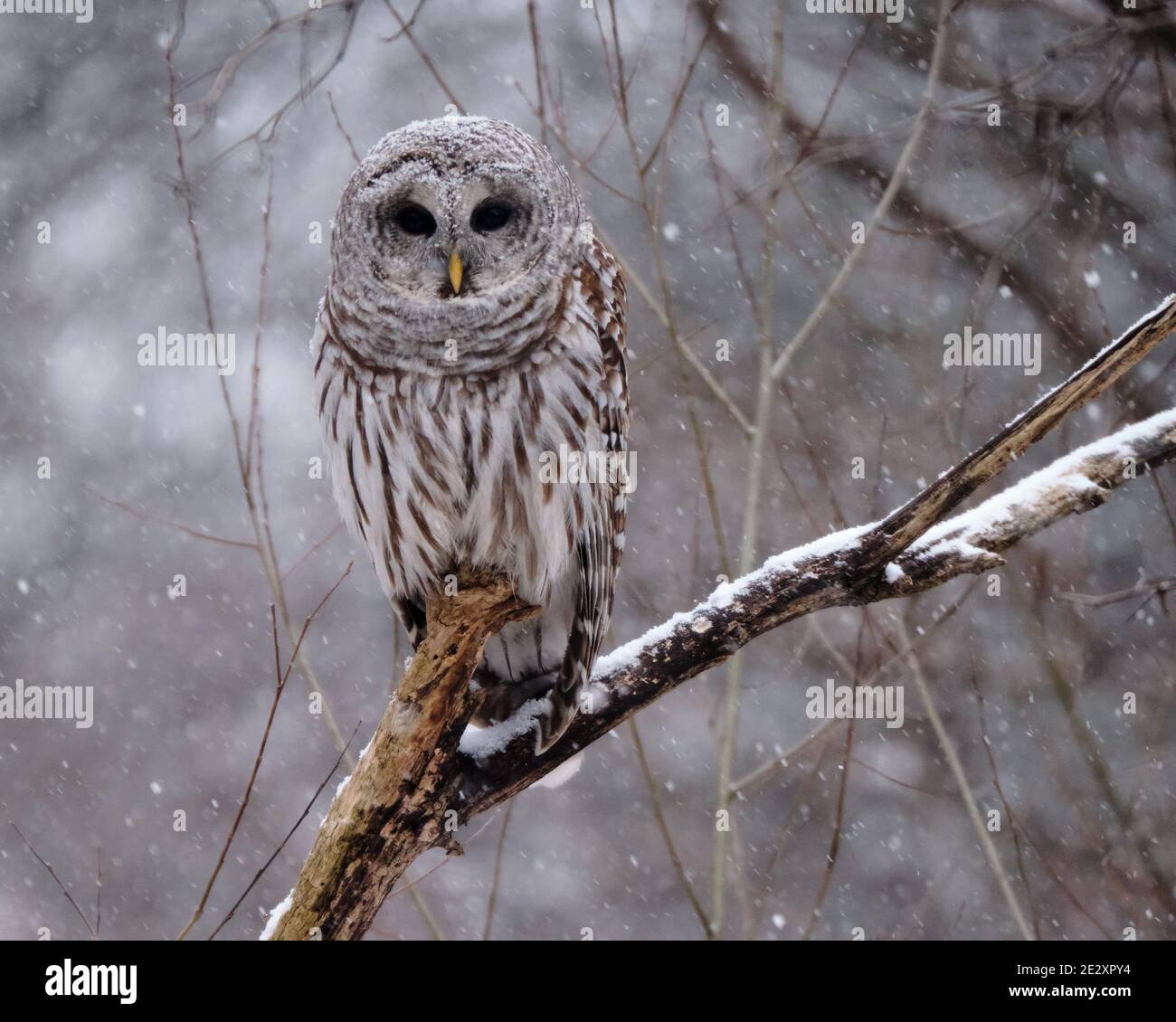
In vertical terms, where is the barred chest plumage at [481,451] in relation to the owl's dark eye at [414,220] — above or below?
below

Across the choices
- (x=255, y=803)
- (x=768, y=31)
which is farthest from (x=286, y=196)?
(x=255, y=803)

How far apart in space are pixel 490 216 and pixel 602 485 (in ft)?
2.69

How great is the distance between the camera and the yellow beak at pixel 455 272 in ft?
9.93

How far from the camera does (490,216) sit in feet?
10.3

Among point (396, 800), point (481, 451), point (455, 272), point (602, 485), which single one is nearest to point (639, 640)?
point (602, 485)

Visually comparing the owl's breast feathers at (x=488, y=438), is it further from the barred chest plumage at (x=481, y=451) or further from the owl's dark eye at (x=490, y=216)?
the owl's dark eye at (x=490, y=216)

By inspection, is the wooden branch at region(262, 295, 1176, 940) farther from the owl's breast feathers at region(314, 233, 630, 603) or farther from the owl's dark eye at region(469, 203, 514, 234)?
the owl's dark eye at region(469, 203, 514, 234)

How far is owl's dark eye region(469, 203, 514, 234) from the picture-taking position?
3.12 metres

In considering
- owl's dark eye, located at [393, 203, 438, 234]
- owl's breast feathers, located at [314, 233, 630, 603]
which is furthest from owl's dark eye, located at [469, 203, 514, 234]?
owl's breast feathers, located at [314, 233, 630, 603]

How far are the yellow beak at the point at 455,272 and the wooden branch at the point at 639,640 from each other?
80cm

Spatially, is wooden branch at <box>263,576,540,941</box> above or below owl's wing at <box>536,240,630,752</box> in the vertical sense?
below

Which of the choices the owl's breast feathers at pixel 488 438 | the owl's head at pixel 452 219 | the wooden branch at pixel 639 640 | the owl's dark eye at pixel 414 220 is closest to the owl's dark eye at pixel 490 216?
the owl's head at pixel 452 219

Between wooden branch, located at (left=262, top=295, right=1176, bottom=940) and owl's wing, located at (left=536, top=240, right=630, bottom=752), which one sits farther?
owl's wing, located at (left=536, top=240, right=630, bottom=752)

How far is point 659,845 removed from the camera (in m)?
7.65
